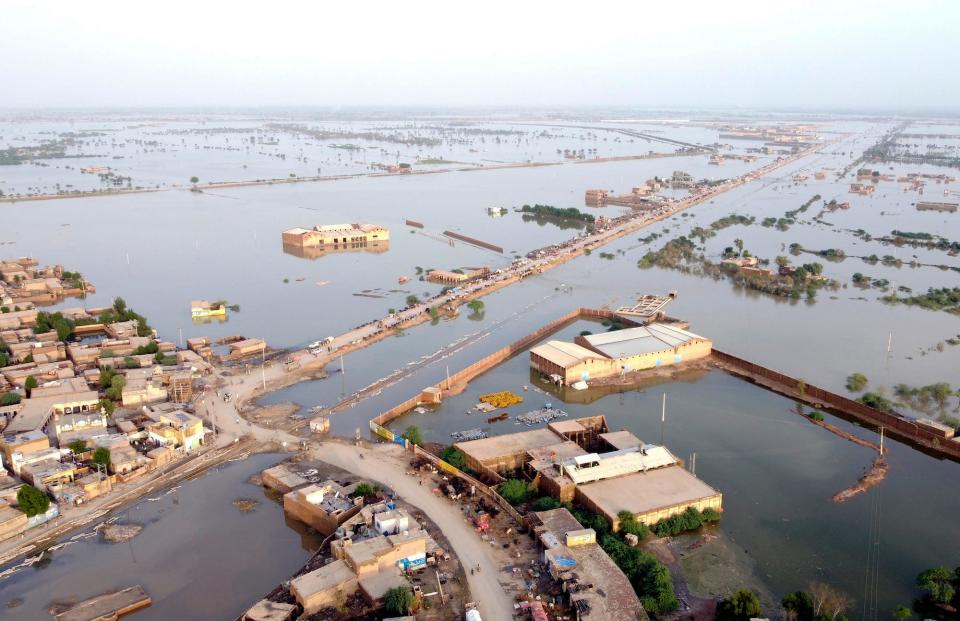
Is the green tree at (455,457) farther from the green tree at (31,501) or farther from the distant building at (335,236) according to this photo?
the distant building at (335,236)

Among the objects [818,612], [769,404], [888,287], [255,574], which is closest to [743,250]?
[888,287]

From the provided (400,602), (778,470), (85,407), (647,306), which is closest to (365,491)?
(400,602)

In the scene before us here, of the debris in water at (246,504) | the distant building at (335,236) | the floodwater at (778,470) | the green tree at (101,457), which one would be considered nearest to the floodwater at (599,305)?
the floodwater at (778,470)

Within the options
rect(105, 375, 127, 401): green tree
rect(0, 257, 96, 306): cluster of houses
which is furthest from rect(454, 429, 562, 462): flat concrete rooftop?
rect(0, 257, 96, 306): cluster of houses

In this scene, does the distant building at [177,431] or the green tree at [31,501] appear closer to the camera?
the green tree at [31,501]

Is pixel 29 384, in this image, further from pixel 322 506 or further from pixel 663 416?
pixel 663 416

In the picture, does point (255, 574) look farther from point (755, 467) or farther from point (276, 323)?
point (276, 323)
